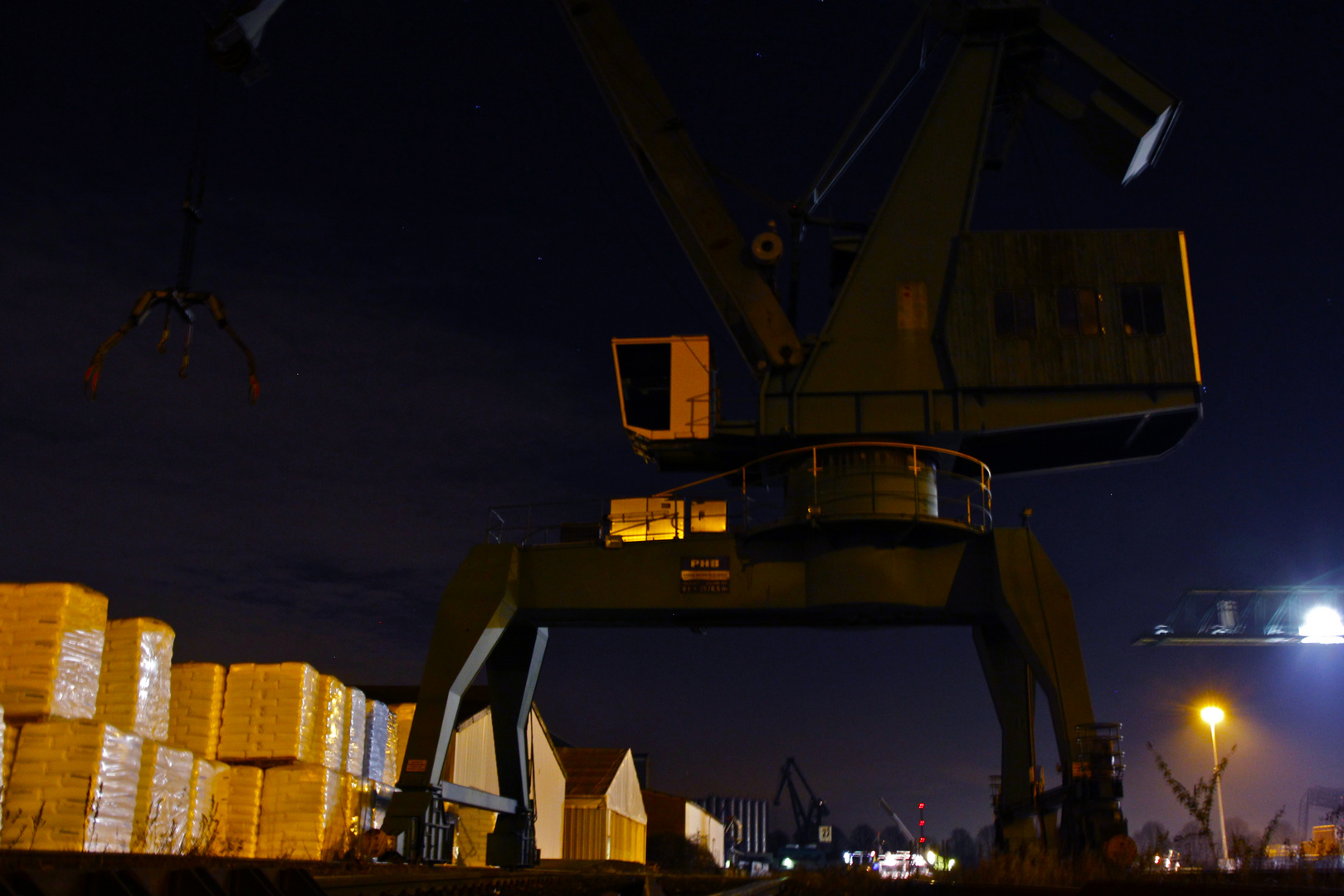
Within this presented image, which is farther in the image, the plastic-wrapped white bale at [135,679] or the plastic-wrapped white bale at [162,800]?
the plastic-wrapped white bale at [135,679]

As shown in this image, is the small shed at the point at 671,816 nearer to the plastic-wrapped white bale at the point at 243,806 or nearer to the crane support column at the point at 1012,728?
the crane support column at the point at 1012,728

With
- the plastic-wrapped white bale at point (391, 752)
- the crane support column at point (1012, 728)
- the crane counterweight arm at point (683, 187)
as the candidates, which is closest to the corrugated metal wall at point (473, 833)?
the plastic-wrapped white bale at point (391, 752)

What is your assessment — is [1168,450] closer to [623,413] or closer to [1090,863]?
[1090,863]

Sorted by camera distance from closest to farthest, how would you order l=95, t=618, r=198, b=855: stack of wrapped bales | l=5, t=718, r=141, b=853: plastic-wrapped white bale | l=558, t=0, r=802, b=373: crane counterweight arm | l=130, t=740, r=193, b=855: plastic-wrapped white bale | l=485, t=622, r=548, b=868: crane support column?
l=5, t=718, r=141, b=853: plastic-wrapped white bale
l=130, t=740, r=193, b=855: plastic-wrapped white bale
l=95, t=618, r=198, b=855: stack of wrapped bales
l=558, t=0, r=802, b=373: crane counterweight arm
l=485, t=622, r=548, b=868: crane support column

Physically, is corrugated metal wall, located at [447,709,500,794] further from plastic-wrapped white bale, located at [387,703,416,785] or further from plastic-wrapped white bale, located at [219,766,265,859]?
plastic-wrapped white bale, located at [219,766,265,859]

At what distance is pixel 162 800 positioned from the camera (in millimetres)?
12719

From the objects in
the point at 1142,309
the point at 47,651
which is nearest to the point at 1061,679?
the point at 1142,309

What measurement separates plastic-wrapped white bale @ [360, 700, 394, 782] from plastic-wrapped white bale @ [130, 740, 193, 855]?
604 cm

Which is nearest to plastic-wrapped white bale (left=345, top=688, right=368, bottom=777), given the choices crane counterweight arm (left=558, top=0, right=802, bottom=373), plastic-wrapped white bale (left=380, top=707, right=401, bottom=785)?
plastic-wrapped white bale (left=380, top=707, right=401, bottom=785)

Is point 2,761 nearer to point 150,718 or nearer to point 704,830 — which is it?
point 150,718

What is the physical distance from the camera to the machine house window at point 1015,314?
1969 cm

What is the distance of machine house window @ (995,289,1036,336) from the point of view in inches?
775

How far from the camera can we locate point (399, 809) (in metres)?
18.0

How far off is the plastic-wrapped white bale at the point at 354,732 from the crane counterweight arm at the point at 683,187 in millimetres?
9242
